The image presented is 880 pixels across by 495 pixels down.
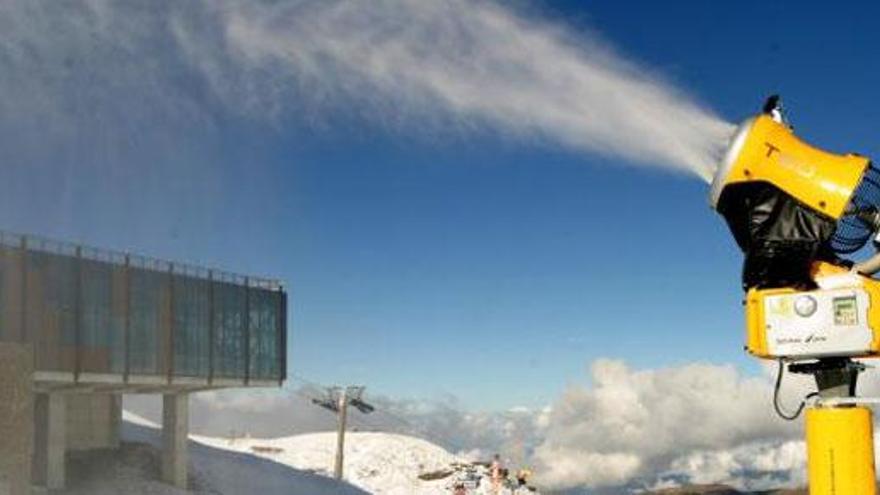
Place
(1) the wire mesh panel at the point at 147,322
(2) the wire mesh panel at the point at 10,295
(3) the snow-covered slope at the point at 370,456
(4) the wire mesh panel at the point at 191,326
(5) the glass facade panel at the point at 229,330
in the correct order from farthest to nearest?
1. (3) the snow-covered slope at the point at 370,456
2. (5) the glass facade panel at the point at 229,330
3. (4) the wire mesh panel at the point at 191,326
4. (1) the wire mesh panel at the point at 147,322
5. (2) the wire mesh panel at the point at 10,295

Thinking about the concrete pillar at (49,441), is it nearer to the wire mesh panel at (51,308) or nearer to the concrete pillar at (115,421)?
the wire mesh panel at (51,308)

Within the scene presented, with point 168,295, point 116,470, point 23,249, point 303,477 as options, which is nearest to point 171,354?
point 168,295

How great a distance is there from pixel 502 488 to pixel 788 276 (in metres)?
94.3

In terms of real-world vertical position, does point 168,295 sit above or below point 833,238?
above

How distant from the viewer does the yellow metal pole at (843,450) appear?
5672 millimetres

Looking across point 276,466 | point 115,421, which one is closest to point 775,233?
point 115,421

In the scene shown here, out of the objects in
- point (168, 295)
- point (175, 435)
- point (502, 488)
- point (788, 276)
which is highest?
point (168, 295)

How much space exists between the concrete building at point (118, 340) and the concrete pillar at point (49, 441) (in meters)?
0.05

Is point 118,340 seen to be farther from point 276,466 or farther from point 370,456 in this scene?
point 370,456

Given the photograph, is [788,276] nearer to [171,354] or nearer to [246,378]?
[171,354]

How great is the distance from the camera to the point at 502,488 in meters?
97.6

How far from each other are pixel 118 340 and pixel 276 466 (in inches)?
1172

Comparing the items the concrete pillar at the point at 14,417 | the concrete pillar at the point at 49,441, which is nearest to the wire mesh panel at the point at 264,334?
the concrete pillar at the point at 49,441

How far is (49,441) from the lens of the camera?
5628 cm
